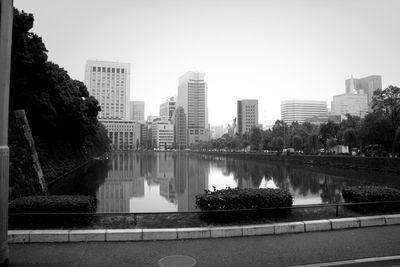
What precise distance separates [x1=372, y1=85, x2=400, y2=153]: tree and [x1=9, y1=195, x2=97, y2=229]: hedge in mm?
44494

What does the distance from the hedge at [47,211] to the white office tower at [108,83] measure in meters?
192

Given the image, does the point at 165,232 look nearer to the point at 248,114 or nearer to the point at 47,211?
the point at 47,211

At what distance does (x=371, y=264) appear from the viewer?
228 inches

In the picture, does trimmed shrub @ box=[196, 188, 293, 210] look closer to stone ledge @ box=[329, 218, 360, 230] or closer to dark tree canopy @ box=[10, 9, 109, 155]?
stone ledge @ box=[329, 218, 360, 230]

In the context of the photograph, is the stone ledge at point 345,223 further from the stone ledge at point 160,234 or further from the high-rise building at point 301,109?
the high-rise building at point 301,109

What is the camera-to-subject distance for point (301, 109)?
190375mm

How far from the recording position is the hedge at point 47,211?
308 inches

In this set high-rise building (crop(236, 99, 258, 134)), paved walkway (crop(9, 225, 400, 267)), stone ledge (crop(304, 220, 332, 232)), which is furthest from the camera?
high-rise building (crop(236, 99, 258, 134))

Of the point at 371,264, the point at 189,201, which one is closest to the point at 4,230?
the point at 371,264

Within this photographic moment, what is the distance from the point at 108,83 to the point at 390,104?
177068 mm

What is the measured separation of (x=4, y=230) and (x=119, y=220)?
365 centimetres

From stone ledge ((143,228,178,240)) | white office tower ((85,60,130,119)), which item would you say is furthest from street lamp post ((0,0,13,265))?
white office tower ((85,60,130,119))

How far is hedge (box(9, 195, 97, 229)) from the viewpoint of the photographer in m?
7.82

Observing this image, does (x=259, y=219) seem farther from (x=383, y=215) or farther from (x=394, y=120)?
(x=394, y=120)
